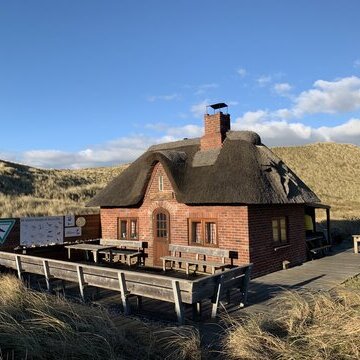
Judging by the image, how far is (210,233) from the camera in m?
14.2

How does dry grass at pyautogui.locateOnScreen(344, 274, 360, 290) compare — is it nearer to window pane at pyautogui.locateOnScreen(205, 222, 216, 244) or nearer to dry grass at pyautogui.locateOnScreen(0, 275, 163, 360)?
window pane at pyautogui.locateOnScreen(205, 222, 216, 244)

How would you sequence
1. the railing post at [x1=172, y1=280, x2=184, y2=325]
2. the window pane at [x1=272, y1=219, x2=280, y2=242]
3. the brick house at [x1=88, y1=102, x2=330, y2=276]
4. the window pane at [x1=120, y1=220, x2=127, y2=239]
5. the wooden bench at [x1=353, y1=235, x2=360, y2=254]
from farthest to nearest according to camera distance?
the wooden bench at [x1=353, y1=235, x2=360, y2=254] → the window pane at [x1=120, y1=220, x2=127, y2=239] → the window pane at [x1=272, y1=219, x2=280, y2=242] → the brick house at [x1=88, y1=102, x2=330, y2=276] → the railing post at [x1=172, y1=280, x2=184, y2=325]

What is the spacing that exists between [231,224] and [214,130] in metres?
4.42

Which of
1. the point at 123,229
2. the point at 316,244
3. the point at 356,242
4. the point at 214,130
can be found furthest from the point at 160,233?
the point at 356,242

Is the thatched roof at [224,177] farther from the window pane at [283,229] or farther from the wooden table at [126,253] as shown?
the wooden table at [126,253]

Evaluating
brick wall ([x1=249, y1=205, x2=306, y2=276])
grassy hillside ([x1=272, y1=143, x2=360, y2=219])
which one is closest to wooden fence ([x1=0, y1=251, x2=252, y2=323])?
brick wall ([x1=249, y1=205, x2=306, y2=276])

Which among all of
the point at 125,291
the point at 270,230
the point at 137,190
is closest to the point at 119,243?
the point at 137,190

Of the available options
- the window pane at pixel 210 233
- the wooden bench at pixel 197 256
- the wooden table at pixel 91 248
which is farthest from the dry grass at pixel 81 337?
the wooden table at pixel 91 248

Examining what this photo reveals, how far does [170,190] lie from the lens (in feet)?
50.2

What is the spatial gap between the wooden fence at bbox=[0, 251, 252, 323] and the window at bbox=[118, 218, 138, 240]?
19.2 feet

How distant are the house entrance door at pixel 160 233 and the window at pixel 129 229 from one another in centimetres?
124

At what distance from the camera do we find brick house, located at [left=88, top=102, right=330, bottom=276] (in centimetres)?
1338

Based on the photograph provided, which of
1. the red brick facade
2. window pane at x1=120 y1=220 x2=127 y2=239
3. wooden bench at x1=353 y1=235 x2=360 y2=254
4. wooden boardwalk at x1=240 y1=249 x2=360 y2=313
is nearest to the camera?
wooden boardwalk at x1=240 y1=249 x2=360 y2=313

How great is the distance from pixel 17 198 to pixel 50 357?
3484 cm
